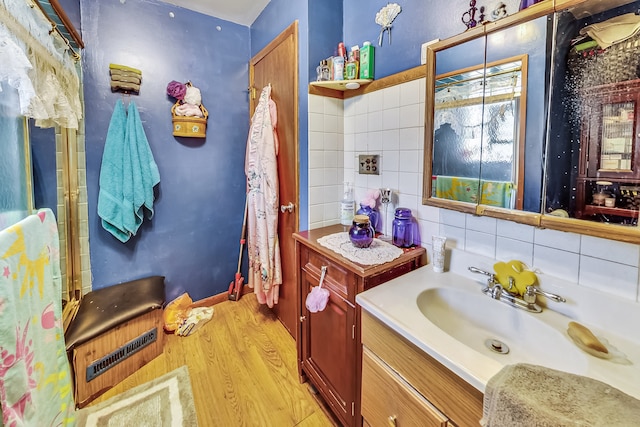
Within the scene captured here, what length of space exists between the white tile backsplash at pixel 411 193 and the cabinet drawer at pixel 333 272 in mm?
326

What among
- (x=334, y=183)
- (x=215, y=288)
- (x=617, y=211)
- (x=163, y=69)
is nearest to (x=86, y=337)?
(x=215, y=288)

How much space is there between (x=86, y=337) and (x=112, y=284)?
587 millimetres

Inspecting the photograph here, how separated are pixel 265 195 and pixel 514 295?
4.83ft

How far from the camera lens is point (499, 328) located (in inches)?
37.2

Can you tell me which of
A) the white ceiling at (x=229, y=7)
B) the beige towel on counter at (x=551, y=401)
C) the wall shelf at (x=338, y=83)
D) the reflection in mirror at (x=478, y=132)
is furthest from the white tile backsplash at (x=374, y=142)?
the white ceiling at (x=229, y=7)

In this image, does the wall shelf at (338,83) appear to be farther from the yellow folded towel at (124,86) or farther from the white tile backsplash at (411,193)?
the yellow folded towel at (124,86)

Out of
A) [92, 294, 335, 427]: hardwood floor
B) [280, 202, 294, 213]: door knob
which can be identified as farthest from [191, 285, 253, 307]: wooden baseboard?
[280, 202, 294, 213]: door knob

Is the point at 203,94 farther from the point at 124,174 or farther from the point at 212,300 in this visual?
the point at 212,300

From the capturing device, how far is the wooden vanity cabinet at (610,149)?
709 millimetres

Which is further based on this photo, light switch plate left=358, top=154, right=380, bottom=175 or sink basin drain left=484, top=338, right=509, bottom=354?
light switch plate left=358, top=154, right=380, bottom=175

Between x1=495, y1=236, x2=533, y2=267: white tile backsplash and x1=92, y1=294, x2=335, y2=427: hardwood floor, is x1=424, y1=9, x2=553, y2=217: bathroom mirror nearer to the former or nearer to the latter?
x1=495, y1=236, x2=533, y2=267: white tile backsplash

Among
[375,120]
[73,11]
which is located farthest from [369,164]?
[73,11]

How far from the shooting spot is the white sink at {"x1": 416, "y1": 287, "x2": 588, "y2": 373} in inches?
30.7

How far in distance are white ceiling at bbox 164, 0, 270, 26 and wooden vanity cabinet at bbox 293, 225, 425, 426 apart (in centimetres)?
172
